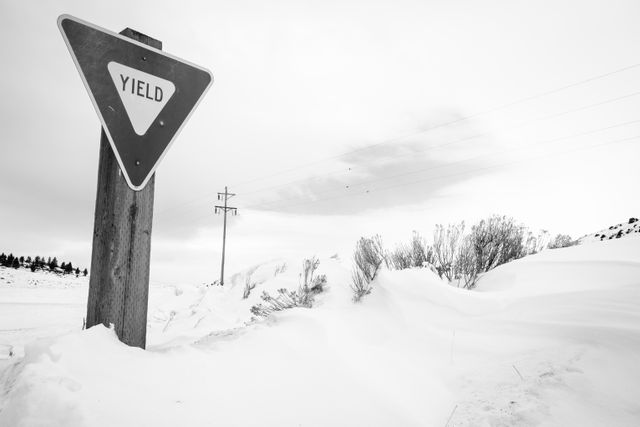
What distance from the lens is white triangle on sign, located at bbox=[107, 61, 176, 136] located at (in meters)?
1.65

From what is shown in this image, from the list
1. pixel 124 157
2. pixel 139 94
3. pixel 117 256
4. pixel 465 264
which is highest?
pixel 139 94

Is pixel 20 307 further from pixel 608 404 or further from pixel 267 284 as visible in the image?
pixel 608 404

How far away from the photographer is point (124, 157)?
1.64 meters

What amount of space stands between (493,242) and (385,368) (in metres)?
4.91

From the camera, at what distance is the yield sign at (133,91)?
1.56 m

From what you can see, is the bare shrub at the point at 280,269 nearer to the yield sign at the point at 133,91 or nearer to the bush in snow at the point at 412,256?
the bush in snow at the point at 412,256

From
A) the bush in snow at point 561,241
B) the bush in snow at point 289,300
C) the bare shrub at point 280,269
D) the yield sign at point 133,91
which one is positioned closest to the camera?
the yield sign at point 133,91

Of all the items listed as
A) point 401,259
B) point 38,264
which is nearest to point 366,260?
point 401,259

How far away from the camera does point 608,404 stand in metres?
1.67

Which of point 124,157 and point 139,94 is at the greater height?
point 139,94

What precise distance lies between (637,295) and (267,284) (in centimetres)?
782

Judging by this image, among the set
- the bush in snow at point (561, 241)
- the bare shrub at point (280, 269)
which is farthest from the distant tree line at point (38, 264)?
the bush in snow at point (561, 241)

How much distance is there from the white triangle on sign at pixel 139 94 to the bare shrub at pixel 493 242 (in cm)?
553

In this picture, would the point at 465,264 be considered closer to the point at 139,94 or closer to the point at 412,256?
the point at 412,256
